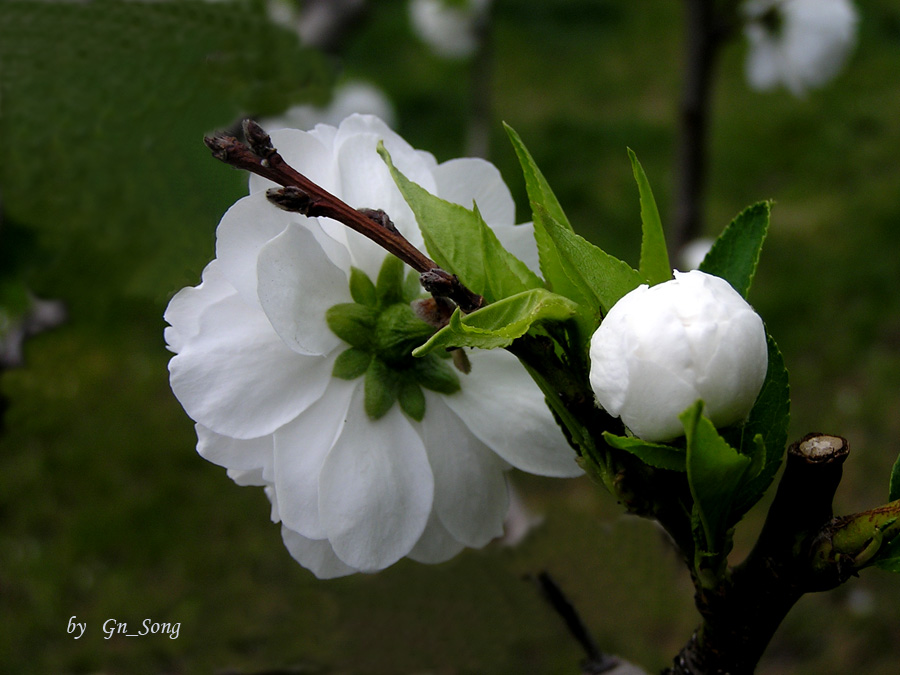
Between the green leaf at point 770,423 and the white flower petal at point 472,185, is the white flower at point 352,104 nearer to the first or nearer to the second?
the white flower petal at point 472,185

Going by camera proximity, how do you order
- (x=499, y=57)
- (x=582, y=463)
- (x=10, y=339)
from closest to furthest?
(x=582, y=463) < (x=10, y=339) < (x=499, y=57)

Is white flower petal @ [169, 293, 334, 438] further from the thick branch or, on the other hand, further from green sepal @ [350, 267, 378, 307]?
the thick branch

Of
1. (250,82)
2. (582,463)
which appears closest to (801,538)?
(582,463)

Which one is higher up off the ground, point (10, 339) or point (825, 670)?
point (10, 339)

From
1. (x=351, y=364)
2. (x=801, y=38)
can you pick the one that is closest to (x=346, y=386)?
(x=351, y=364)

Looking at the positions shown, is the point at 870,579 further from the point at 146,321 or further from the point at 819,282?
the point at 146,321

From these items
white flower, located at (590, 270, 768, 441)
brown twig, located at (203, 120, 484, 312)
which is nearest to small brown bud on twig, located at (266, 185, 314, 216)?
brown twig, located at (203, 120, 484, 312)

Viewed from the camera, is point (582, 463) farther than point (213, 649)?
No

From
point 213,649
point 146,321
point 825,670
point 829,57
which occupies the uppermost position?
point 829,57

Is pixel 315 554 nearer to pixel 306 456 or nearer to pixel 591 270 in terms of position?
pixel 306 456

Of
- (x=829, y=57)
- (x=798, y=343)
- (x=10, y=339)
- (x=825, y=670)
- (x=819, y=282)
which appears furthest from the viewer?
(x=819, y=282)
